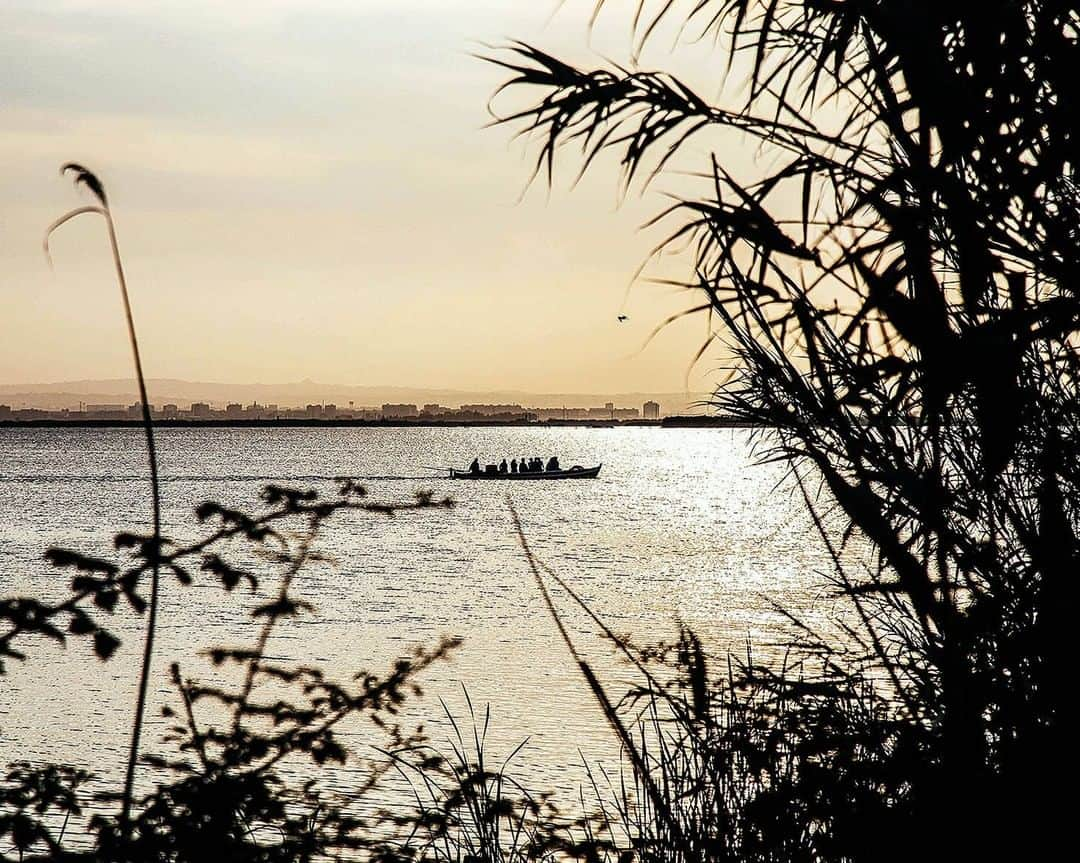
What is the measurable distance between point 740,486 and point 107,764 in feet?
421

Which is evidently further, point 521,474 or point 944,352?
point 521,474

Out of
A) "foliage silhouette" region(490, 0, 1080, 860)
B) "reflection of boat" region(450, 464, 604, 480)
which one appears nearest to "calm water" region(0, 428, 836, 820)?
"foliage silhouette" region(490, 0, 1080, 860)

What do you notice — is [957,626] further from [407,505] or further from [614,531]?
[614,531]

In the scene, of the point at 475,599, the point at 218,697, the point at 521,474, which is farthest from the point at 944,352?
the point at 521,474

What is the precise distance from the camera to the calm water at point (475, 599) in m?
23.2

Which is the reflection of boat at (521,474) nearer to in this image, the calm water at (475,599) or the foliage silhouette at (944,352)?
the calm water at (475,599)

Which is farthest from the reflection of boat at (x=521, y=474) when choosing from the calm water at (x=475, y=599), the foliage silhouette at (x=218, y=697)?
the foliage silhouette at (x=218, y=697)

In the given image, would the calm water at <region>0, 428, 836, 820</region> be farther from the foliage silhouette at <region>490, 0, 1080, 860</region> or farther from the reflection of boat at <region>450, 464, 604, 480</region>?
the reflection of boat at <region>450, 464, 604, 480</region>

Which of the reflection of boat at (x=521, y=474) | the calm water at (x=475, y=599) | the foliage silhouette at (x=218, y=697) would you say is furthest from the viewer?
the reflection of boat at (x=521, y=474)

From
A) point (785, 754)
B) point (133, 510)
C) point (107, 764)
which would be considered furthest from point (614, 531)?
point (785, 754)

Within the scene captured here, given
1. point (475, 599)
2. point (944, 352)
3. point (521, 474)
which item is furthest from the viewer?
point (521, 474)

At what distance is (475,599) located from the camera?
43938 millimetres

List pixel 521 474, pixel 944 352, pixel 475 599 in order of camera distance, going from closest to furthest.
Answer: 1. pixel 944 352
2. pixel 475 599
3. pixel 521 474

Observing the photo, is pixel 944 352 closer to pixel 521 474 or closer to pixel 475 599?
pixel 475 599
